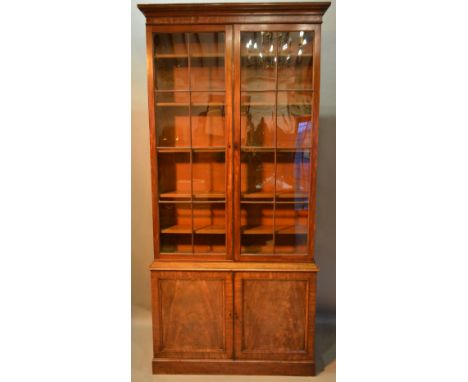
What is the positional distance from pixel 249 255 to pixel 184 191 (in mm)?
623

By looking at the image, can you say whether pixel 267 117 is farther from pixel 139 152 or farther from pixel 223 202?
pixel 139 152

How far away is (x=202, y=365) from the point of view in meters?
1.86

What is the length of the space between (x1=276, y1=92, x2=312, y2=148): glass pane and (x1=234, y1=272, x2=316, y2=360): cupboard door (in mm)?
866

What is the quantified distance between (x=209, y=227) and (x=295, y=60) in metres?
1.25

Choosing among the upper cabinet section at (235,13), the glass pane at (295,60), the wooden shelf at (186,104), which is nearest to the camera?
the upper cabinet section at (235,13)

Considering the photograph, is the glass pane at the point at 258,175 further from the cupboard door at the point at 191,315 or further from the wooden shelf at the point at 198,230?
the cupboard door at the point at 191,315

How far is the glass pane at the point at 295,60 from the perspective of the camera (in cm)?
178

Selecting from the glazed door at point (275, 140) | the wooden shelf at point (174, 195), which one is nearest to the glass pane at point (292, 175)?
the glazed door at point (275, 140)

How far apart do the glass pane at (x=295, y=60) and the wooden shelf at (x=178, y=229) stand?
1.13 metres

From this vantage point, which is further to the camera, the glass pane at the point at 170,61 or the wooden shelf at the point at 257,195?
the wooden shelf at the point at 257,195

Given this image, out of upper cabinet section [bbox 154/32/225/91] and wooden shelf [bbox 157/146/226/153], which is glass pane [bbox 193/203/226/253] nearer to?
wooden shelf [bbox 157/146/226/153]

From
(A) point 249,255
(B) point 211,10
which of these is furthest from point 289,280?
(B) point 211,10

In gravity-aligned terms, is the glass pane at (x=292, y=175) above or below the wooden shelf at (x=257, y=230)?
above

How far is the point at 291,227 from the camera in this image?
1.95 meters
